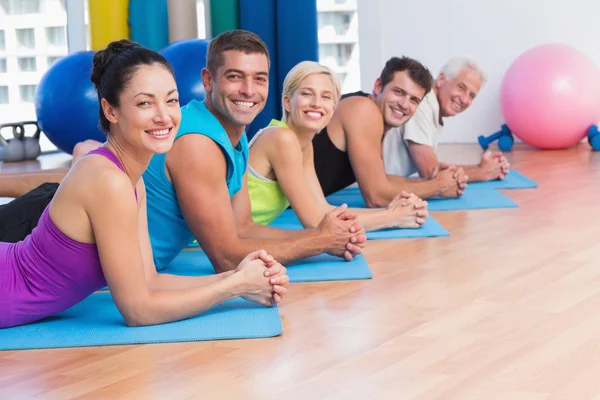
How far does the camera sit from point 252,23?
5848mm

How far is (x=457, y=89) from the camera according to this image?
15.4ft

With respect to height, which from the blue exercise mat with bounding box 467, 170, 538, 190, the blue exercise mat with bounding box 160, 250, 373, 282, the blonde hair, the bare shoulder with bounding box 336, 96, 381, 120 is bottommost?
the blue exercise mat with bounding box 160, 250, 373, 282

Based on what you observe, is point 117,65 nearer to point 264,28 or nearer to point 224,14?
point 264,28

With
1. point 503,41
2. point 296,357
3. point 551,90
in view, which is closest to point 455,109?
point 551,90

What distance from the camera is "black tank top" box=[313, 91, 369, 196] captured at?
4.17 meters

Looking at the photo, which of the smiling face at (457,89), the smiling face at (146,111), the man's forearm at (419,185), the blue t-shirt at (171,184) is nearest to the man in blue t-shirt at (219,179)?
the blue t-shirt at (171,184)

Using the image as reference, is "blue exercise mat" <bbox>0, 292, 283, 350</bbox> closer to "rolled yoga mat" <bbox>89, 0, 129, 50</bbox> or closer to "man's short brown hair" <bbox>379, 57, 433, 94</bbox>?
"man's short brown hair" <bbox>379, 57, 433, 94</bbox>

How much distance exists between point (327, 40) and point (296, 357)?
534 cm

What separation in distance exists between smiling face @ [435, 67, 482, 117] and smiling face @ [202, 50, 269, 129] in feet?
6.51

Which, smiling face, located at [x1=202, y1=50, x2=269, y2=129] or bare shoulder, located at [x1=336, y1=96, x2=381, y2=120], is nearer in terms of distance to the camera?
smiling face, located at [x1=202, y1=50, x2=269, y2=129]

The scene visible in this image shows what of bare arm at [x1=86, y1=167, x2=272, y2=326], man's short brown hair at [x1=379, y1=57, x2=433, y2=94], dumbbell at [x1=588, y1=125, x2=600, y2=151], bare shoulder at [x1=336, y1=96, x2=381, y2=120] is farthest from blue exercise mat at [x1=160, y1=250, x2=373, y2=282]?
dumbbell at [x1=588, y1=125, x2=600, y2=151]

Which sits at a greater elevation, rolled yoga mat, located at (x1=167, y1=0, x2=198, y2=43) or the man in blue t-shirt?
rolled yoga mat, located at (x1=167, y1=0, x2=198, y2=43)

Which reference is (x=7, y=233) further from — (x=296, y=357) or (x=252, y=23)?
(x=252, y=23)

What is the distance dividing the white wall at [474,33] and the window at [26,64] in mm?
2616
